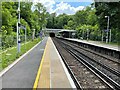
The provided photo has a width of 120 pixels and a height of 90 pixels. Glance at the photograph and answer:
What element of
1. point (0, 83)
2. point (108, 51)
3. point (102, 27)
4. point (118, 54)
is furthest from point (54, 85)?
point (102, 27)

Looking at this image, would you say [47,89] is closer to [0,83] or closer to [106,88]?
[0,83]

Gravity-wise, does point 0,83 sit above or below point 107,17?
below

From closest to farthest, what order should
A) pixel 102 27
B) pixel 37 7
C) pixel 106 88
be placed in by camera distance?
pixel 106 88, pixel 102 27, pixel 37 7

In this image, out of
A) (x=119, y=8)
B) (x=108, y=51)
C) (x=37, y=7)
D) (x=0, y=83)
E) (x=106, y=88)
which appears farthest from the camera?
(x=37, y=7)

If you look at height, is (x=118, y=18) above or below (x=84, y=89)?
above

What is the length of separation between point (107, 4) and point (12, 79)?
57540 mm

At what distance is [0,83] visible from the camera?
12.0 metres

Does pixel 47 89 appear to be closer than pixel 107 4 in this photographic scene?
Yes

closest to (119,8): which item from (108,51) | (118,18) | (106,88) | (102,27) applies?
(118,18)

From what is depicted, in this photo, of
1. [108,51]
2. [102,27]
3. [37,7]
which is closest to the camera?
[108,51]

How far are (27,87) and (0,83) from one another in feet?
4.56

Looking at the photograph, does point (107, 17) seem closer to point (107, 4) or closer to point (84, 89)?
point (107, 4)

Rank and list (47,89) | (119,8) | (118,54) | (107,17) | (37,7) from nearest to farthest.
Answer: (47,89), (118,54), (119,8), (107,17), (37,7)

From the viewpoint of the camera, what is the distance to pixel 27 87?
11.2 metres
